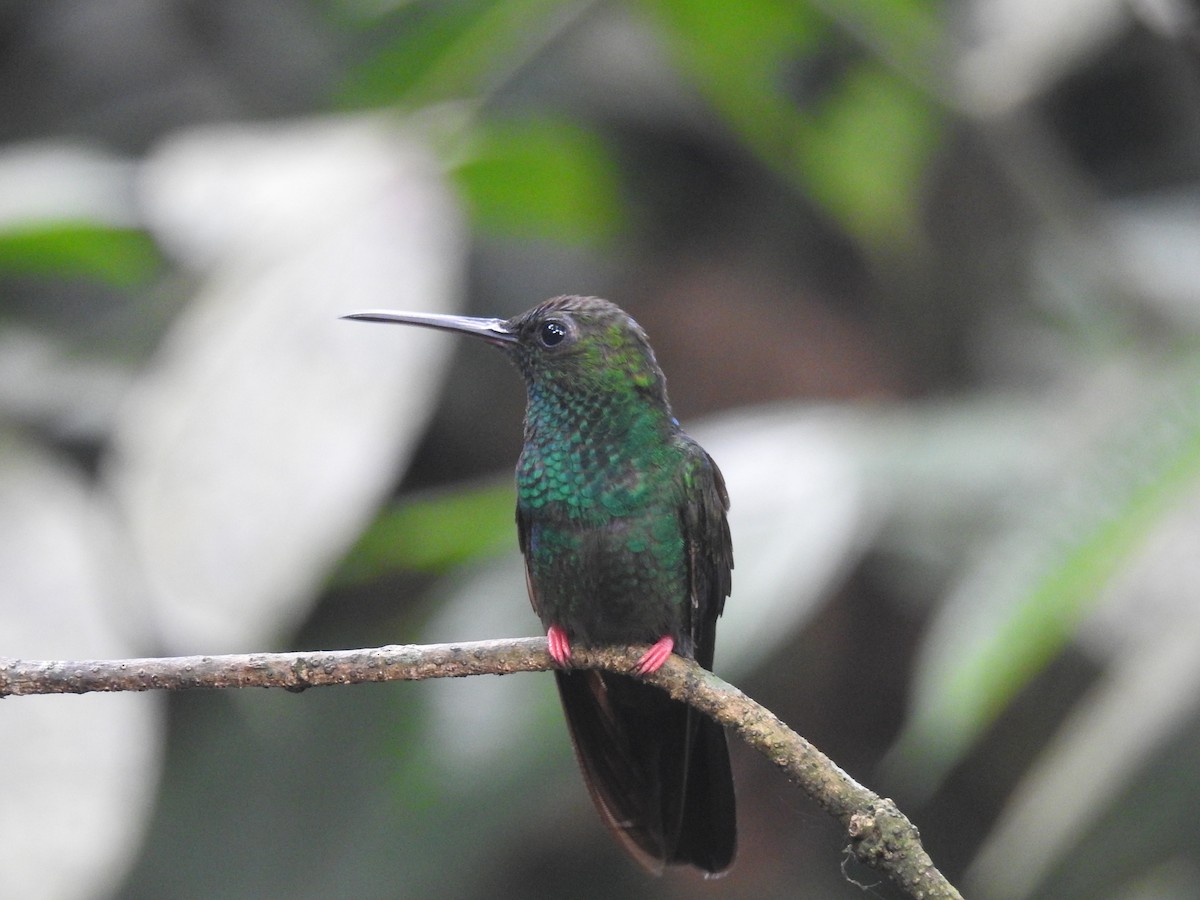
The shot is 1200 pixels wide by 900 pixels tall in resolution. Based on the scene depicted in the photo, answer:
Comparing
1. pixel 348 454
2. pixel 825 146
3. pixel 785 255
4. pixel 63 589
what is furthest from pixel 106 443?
pixel 785 255

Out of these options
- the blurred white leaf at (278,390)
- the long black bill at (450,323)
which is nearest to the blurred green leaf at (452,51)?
the blurred white leaf at (278,390)

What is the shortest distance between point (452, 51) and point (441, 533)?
1170mm

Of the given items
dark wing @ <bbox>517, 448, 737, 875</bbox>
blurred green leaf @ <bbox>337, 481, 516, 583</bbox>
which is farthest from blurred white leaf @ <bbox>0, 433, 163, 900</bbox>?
dark wing @ <bbox>517, 448, 737, 875</bbox>

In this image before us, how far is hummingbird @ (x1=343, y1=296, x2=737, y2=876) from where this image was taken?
65.6 inches

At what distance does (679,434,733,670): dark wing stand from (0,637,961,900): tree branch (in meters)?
0.52

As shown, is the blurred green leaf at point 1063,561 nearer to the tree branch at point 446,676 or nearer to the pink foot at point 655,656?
the pink foot at point 655,656

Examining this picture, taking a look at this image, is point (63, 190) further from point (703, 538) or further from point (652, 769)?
point (652, 769)

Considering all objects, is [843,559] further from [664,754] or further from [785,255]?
[785,255]

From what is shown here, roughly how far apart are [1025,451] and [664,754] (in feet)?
5.08

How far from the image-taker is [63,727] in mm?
2400

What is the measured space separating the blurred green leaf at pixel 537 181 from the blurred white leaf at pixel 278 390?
0.69ft

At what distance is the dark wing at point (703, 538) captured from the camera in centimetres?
181

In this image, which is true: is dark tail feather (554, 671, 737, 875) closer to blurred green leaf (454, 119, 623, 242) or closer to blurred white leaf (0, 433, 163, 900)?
blurred white leaf (0, 433, 163, 900)

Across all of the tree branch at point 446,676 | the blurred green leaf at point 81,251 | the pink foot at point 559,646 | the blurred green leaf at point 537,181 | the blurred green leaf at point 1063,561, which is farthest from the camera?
the blurred green leaf at point 537,181
